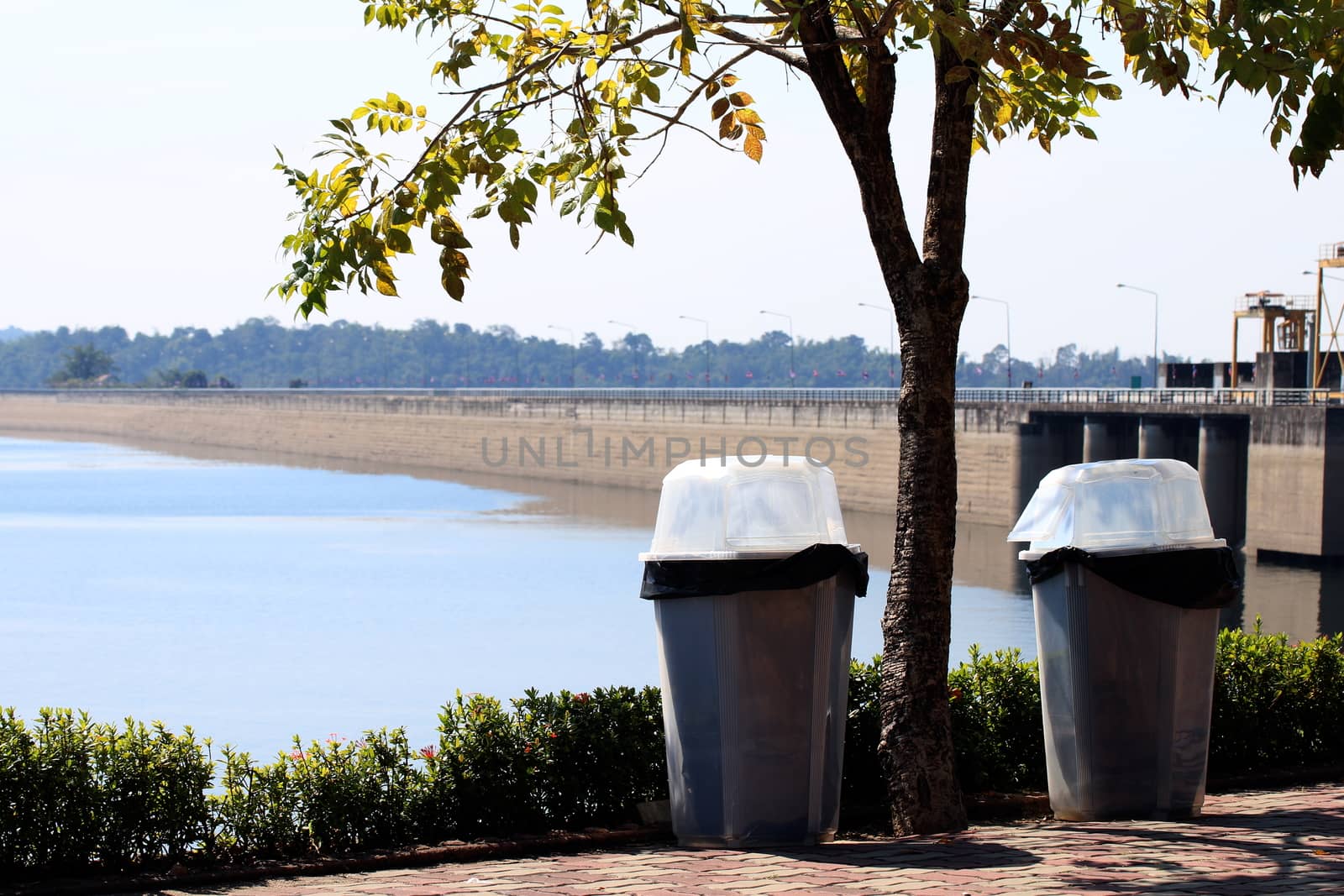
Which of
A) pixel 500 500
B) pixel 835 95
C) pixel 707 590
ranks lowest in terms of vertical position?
pixel 500 500

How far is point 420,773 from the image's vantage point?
22.6ft

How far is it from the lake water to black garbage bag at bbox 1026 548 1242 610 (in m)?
8.02

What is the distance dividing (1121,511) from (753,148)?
117 inches

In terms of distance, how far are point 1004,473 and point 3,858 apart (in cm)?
4490

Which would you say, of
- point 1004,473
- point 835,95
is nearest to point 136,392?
point 1004,473

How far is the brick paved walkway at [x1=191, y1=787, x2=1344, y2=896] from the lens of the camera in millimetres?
5594

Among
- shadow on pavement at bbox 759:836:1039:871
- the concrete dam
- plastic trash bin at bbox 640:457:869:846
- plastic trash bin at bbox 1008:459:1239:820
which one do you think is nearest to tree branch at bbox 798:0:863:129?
plastic trash bin at bbox 640:457:869:846

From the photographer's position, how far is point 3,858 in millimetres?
6125

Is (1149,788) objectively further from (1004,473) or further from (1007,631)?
(1004,473)

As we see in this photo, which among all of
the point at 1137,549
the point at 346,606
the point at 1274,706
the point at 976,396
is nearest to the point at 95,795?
the point at 1137,549

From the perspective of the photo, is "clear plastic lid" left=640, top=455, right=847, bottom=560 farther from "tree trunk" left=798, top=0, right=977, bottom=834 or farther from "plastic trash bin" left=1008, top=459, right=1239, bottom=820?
"plastic trash bin" left=1008, top=459, right=1239, bottom=820

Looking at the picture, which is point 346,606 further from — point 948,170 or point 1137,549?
point 1137,549

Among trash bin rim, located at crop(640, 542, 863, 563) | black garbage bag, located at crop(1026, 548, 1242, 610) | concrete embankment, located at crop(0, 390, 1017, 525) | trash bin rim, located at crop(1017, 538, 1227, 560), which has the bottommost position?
concrete embankment, located at crop(0, 390, 1017, 525)

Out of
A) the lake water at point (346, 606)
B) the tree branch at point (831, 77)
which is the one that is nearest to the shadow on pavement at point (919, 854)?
the tree branch at point (831, 77)
